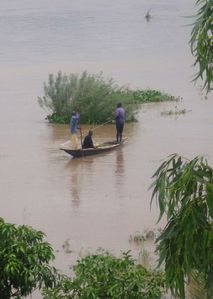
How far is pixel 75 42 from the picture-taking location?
48219 mm

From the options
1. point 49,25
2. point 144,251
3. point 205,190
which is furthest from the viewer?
point 49,25

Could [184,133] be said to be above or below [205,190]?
below

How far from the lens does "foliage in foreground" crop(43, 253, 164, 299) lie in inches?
259

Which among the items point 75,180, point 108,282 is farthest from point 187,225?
point 75,180

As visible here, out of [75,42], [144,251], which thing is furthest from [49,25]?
[144,251]

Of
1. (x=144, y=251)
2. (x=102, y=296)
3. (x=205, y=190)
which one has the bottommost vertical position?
(x=144, y=251)

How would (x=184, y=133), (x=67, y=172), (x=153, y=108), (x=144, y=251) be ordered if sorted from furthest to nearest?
(x=153, y=108) → (x=184, y=133) → (x=67, y=172) → (x=144, y=251)

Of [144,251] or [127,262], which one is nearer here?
[127,262]

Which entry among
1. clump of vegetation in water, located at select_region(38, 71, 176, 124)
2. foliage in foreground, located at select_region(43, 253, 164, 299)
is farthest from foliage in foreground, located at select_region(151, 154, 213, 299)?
clump of vegetation in water, located at select_region(38, 71, 176, 124)

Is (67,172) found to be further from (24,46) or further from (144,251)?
(24,46)

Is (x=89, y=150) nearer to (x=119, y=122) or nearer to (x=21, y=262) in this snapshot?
(x=119, y=122)

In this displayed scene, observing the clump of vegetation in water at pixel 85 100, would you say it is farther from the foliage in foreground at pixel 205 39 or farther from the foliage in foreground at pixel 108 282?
the foliage in foreground at pixel 205 39

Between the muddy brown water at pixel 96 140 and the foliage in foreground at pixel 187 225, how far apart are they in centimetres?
602

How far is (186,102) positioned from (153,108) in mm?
1354
